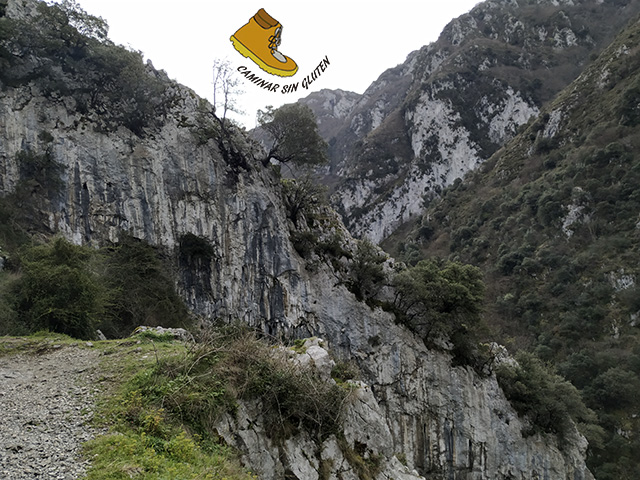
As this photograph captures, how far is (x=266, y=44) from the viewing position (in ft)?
23.1

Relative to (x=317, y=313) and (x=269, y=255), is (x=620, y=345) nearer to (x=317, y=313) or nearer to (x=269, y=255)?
(x=317, y=313)

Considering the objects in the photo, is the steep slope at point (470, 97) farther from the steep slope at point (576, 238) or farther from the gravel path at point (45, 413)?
the gravel path at point (45, 413)

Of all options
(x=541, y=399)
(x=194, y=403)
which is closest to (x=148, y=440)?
(x=194, y=403)

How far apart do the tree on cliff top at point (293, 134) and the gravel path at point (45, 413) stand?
19737mm

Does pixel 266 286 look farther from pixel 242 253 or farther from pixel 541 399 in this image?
pixel 541 399

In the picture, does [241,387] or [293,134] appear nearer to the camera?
[241,387]

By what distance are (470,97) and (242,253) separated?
280ft

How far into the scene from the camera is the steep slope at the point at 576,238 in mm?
32031

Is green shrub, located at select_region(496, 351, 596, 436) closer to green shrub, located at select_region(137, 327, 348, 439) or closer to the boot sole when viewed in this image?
green shrub, located at select_region(137, 327, 348, 439)

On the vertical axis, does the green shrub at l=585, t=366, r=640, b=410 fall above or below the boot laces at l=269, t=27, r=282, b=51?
below

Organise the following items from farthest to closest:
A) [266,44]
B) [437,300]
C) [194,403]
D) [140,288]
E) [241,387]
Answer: [437,300] < [140,288] < [266,44] < [241,387] < [194,403]

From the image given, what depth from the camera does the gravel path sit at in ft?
13.3

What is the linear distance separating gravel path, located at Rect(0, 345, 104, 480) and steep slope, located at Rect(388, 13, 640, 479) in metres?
35.6

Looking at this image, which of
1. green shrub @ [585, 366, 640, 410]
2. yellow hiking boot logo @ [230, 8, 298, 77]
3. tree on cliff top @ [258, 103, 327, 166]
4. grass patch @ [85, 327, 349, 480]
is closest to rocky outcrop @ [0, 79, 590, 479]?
tree on cliff top @ [258, 103, 327, 166]
